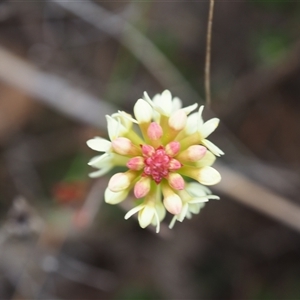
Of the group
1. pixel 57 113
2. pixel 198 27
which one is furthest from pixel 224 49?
pixel 57 113

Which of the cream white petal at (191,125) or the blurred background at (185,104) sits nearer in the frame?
the cream white petal at (191,125)

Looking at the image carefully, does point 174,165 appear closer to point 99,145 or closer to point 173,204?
point 173,204

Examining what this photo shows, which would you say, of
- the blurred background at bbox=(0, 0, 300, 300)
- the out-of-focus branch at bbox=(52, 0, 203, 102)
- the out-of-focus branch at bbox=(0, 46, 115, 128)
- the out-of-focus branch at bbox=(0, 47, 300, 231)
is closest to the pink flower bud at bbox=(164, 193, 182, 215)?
the out-of-focus branch at bbox=(0, 47, 300, 231)

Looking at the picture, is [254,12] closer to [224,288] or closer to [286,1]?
[286,1]

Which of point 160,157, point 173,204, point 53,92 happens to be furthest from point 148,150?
point 53,92

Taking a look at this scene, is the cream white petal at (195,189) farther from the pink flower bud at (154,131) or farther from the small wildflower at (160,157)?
the pink flower bud at (154,131)

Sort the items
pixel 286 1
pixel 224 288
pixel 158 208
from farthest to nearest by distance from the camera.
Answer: pixel 224 288, pixel 286 1, pixel 158 208

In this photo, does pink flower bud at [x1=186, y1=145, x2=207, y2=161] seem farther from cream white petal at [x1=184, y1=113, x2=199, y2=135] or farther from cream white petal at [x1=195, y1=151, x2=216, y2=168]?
cream white petal at [x1=184, y1=113, x2=199, y2=135]

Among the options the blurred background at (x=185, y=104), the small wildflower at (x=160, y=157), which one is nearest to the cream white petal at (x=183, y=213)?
the small wildflower at (x=160, y=157)
